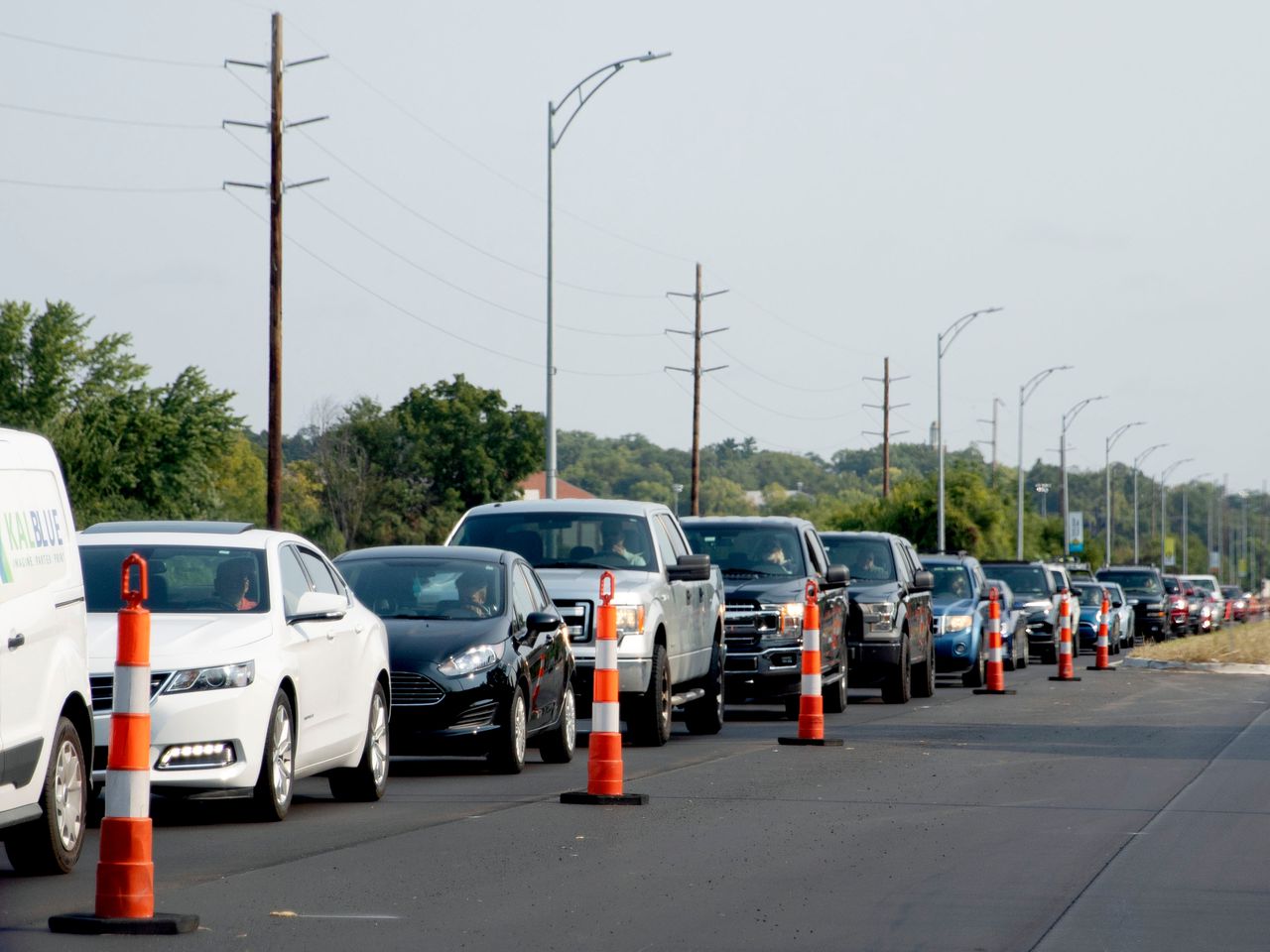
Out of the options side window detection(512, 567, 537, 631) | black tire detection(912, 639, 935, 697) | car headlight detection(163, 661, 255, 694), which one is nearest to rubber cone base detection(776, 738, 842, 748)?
side window detection(512, 567, 537, 631)

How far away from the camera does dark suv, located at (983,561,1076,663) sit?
39.3 m

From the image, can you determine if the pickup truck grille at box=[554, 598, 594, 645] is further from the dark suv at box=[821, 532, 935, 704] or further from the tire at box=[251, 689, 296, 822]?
the dark suv at box=[821, 532, 935, 704]

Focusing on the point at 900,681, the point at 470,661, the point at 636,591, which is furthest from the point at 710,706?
the point at 900,681

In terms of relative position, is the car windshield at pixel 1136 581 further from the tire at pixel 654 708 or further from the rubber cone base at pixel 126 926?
the rubber cone base at pixel 126 926

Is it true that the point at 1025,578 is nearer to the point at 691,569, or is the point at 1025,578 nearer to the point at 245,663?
the point at 691,569

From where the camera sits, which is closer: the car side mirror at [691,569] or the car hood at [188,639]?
the car hood at [188,639]

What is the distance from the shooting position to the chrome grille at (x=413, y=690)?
1413 cm

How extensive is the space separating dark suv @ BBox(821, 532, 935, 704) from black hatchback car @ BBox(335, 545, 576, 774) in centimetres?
889

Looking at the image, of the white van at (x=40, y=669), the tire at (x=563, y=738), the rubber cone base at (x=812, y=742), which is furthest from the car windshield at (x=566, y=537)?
the white van at (x=40, y=669)

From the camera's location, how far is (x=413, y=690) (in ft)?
46.6

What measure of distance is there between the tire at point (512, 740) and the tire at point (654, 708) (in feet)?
Answer: 7.72

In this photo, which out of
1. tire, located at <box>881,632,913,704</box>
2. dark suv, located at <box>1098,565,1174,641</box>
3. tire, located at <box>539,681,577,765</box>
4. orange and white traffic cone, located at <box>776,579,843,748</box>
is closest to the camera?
tire, located at <box>539,681,577,765</box>

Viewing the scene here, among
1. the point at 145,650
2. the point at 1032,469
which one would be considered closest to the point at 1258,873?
the point at 145,650

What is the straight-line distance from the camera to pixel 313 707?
38.8ft
